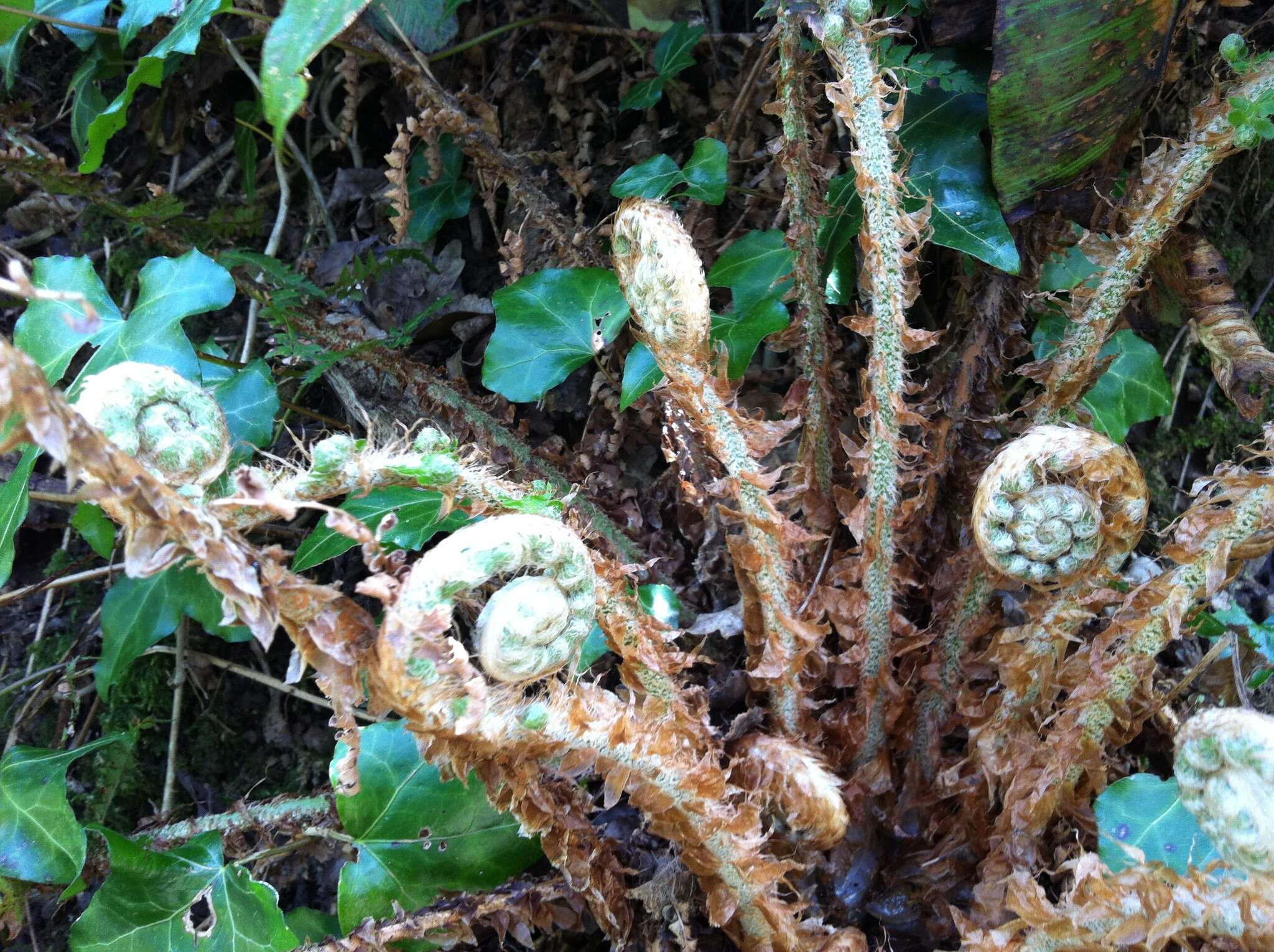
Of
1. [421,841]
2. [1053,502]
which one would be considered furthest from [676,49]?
[421,841]

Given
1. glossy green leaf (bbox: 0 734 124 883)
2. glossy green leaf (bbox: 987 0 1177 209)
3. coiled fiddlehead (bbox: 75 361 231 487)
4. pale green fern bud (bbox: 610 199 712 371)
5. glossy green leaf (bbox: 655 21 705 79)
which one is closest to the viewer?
coiled fiddlehead (bbox: 75 361 231 487)

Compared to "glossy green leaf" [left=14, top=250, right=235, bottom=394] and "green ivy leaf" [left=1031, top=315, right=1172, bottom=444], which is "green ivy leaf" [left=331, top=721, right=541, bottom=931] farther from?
"green ivy leaf" [left=1031, top=315, right=1172, bottom=444]

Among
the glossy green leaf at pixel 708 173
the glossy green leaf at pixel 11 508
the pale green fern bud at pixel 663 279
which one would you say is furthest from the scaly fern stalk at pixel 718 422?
the glossy green leaf at pixel 11 508

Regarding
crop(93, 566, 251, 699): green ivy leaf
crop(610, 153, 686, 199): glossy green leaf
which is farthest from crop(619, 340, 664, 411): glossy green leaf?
crop(93, 566, 251, 699): green ivy leaf

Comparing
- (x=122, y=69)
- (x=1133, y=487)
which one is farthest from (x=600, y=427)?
(x=122, y=69)

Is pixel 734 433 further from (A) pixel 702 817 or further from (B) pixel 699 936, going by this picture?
(B) pixel 699 936
